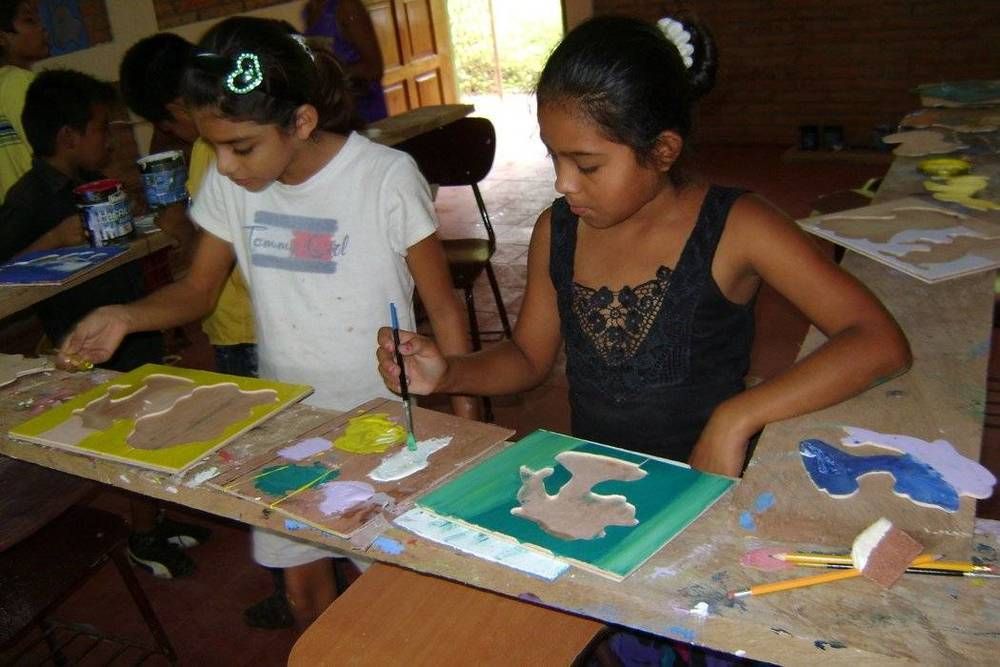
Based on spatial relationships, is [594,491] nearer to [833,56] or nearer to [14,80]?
[14,80]

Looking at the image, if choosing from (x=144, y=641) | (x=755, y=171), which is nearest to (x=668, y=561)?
(x=144, y=641)

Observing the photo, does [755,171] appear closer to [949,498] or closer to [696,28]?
[696,28]

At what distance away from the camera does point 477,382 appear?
1.69 meters

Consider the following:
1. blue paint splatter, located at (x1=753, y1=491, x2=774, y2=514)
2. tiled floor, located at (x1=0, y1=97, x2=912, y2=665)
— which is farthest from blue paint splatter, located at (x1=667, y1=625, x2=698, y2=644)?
tiled floor, located at (x1=0, y1=97, x2=912, y2=665)

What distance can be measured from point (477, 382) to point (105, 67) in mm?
6023

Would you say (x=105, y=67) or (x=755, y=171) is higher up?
(x=105, y=67)

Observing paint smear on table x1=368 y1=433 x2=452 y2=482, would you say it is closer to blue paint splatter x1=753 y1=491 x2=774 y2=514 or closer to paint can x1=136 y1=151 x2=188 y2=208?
blue paint splatter x1=753 y1=491 x2=774 y2=514

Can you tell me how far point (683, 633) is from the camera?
102 cm

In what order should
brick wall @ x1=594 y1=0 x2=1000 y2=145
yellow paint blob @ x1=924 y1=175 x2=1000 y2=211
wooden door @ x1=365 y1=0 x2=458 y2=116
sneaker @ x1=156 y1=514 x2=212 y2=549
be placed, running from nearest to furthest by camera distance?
1. yellow paint blob @ x1=924 y1=175 x2=1000 y2=211
2. sneaker @ x1=156 y1=514 x2=212 y2=549
3. brick wall @ x1=594 y1=0 x2=1000 y2=145
4. wooden door @ x1=365 y1=0 x2=458 y2=116

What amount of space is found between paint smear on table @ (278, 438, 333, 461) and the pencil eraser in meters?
0.84

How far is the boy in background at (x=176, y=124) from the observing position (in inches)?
104

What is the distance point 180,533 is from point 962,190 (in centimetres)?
282

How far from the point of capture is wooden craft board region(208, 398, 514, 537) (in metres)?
1.29

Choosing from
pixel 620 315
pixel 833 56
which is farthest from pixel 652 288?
pixel 833 56
